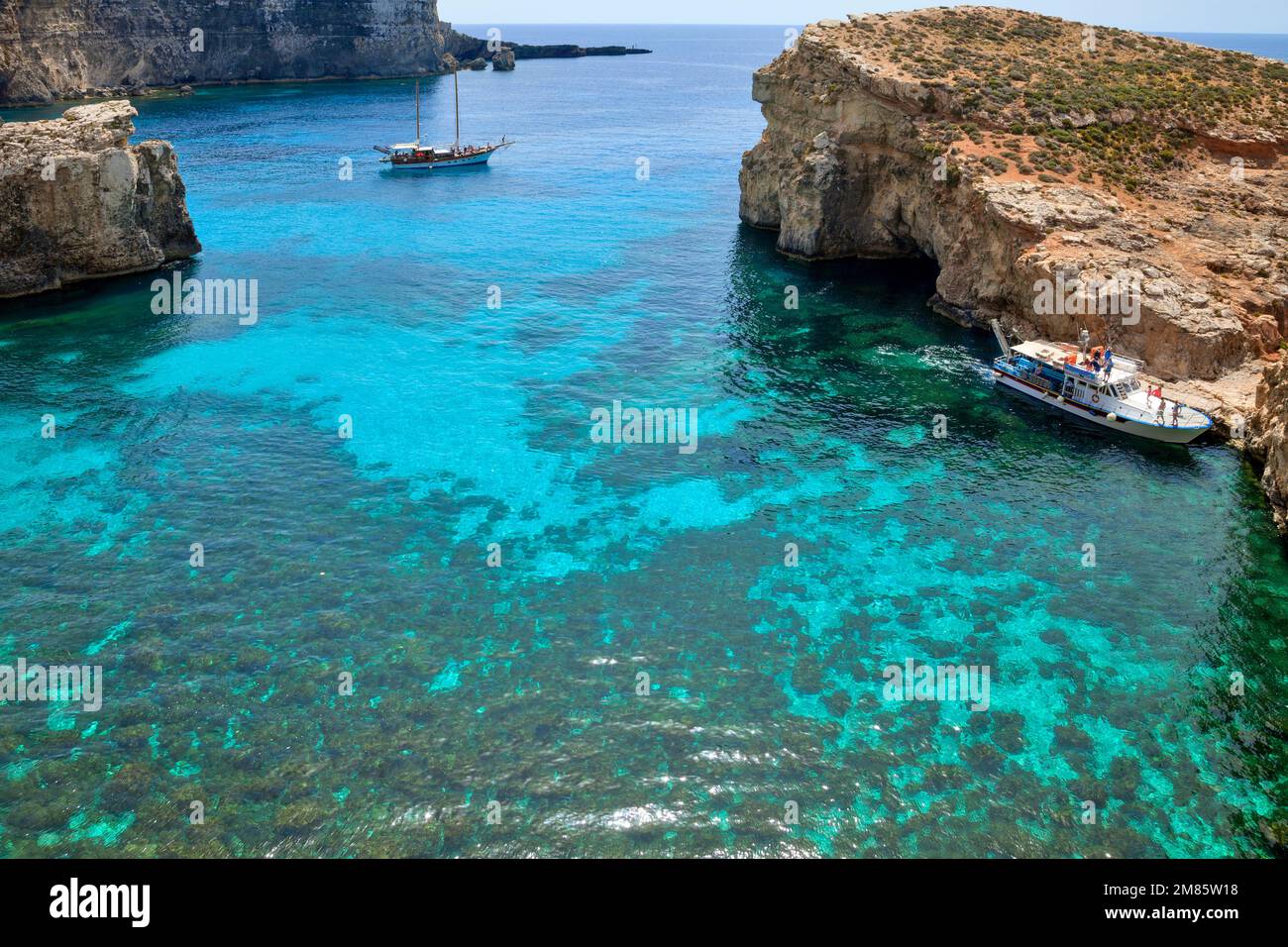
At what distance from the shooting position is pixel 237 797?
22828 mm

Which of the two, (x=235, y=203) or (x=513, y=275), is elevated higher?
(x=235, y=203)

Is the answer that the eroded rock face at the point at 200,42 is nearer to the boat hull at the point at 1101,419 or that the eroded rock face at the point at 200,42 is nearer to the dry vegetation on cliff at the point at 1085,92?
the dry vegetation on cliff at the point at 1085,92

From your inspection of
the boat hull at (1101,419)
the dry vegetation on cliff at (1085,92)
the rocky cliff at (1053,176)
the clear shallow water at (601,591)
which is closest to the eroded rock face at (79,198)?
the clear shallow water at (601,591)

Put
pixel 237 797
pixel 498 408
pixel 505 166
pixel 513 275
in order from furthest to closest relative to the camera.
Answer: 1. pixel 505 166
2. pixel 513 275
3. pixel 498 408
4. pixel 237 797

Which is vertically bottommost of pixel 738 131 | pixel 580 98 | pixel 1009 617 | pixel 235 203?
pixel 1009 617

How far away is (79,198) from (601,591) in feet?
158

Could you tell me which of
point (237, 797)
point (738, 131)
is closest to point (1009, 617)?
point (237, 797)

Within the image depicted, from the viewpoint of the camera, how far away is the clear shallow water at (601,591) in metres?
23.0

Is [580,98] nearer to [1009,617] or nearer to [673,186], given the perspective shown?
[673,186]

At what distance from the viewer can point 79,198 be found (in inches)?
2221

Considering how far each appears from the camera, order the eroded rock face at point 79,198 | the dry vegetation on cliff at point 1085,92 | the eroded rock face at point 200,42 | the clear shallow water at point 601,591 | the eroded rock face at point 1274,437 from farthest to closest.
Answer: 1. the eroded rock face at point 200,42
2. the dry vegetation on cliff at point 1085,92
3. the eroded rock face at point 79,198
4. the eroded rock face at point 1274,437
5. the clear shallow water at point 601,591

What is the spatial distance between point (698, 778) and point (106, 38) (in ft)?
569

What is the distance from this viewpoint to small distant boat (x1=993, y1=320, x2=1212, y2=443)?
40312 millimetres

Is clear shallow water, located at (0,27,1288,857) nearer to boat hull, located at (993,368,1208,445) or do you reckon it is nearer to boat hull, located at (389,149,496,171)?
boat hull, located at (993,368,1208,445)
